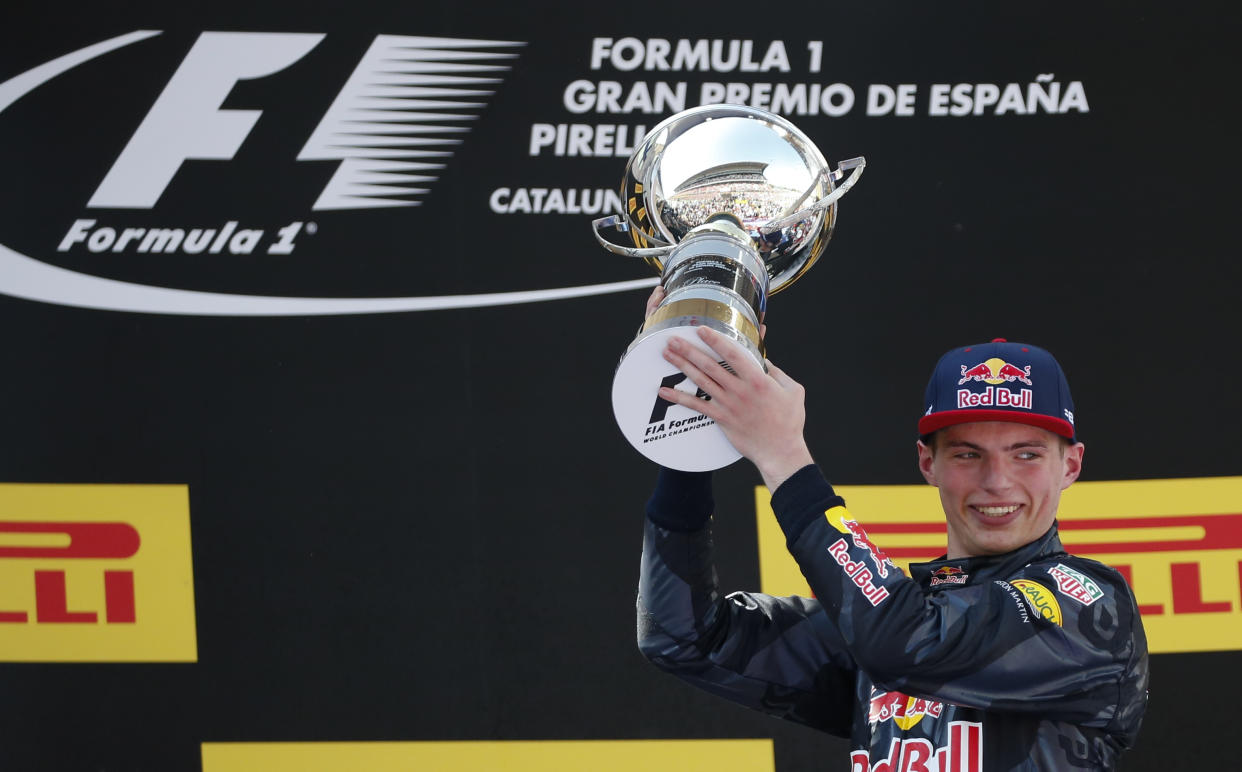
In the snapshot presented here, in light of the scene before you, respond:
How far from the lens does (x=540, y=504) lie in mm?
2477

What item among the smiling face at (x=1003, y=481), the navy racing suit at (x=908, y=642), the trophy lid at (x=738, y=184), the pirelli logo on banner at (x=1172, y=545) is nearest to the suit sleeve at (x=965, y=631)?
the navy racing suit at (x=908, y=642)

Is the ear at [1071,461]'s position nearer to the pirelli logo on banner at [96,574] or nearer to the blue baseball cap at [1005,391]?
the blue baseball cap at [1005,391]

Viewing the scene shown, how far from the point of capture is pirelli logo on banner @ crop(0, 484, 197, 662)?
250 centimetres

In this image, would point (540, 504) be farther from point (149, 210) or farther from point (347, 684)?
point (149, 210)

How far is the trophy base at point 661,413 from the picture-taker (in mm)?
982

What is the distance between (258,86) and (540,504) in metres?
1.08

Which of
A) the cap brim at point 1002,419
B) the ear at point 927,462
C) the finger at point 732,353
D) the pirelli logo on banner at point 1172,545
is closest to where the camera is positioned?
the finger at point 732,353

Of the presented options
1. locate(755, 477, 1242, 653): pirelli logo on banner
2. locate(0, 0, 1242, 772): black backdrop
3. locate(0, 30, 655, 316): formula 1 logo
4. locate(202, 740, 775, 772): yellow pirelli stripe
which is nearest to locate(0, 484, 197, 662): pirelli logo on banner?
locate(0, 0, 1242, 772): black backdrop

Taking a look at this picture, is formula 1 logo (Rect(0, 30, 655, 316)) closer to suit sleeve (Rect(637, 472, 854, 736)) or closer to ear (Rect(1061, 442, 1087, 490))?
suit sleeve (Rect(637, 472, 854, 736))

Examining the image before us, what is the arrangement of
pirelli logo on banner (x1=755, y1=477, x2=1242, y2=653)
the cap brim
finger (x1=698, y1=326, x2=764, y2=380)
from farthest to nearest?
pirelli logo on banner (x1=755, y1=477, x2=1242, y2=653)
the cap brim
finger (x1=698, y1=326, x2=764, y2=380)

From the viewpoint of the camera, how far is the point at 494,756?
96.9 inches

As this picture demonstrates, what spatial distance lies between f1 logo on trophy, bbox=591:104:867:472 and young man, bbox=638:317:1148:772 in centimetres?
9

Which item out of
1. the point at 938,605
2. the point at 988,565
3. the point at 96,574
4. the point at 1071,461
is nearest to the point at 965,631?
the point at 938,605

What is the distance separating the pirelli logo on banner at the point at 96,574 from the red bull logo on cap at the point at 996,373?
1.82 m
